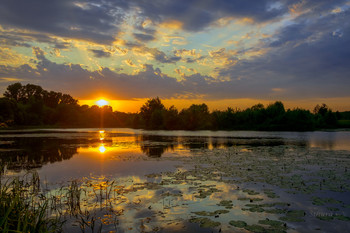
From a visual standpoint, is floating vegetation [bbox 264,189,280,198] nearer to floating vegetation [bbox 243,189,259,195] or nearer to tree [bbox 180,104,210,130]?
floating vegetation [bbox 243,189,259,195]

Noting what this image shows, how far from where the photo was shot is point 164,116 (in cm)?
11800

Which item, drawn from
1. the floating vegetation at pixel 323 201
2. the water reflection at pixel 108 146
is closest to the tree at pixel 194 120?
the water reflection at pixel 108 146

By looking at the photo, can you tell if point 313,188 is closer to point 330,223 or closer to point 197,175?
point 330,223

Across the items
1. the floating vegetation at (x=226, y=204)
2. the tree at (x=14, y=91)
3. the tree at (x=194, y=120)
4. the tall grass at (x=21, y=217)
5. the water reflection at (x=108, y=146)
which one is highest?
the tree at (x=14, y=91)

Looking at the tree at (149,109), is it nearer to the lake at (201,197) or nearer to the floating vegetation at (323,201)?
the lake at (201,197)

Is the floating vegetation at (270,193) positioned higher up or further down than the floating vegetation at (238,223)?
higher up

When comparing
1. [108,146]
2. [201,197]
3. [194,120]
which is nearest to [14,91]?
[194,120]

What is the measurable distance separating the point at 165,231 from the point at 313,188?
27.8 ft

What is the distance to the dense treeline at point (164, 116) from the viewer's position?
299 feet

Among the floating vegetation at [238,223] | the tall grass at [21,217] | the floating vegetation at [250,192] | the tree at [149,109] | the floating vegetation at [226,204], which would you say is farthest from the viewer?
the tree at [149,109]

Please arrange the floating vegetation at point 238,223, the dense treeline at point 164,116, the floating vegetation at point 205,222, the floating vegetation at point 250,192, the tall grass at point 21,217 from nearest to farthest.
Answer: the tall grass at point 21,217
the floating vegetation at point 238,223
the floating vegetation at point 205,222
the floating vegetation at point 250,192
the dense treeline at point 164,116

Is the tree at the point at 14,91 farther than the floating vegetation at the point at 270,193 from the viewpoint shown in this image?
Yes

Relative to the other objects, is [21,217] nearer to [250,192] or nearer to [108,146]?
[250,192]

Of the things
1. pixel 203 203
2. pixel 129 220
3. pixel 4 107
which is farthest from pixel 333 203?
pixel 4 107
